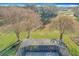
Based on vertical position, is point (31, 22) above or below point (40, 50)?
above

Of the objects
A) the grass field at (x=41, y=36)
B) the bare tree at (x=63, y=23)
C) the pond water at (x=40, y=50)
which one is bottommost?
the pond water at (x=40, y=50)

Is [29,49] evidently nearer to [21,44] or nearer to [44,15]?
[21,44]

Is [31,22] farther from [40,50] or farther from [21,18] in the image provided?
[40,50]

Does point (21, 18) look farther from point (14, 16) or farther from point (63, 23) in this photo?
point (63, 23)

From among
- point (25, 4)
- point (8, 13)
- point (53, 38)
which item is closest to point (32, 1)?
point (25, 4)

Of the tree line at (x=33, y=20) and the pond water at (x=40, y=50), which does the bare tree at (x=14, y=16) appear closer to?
the tree line at (x=33, y=20)

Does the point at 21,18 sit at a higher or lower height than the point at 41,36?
higher

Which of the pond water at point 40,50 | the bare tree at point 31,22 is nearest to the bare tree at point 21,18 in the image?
the bare tree at point 31,22

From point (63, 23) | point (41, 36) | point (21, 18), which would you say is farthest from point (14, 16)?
point (63, 23)

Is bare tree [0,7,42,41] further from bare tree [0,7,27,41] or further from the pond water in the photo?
the pond water

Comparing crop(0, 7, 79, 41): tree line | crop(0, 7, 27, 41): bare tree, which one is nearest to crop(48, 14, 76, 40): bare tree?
crop(0, 7, 79, 41): tree line

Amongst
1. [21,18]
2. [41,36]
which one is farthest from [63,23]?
[21,18]
